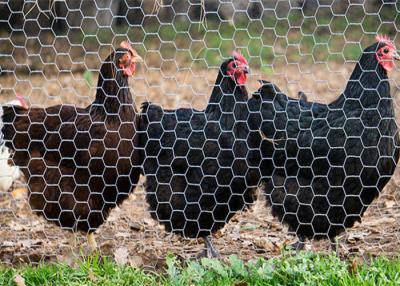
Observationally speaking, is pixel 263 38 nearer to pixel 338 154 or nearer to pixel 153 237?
pixel 153 237

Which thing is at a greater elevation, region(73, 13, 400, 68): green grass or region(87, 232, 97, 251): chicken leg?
region(73, 13, 400, 68): green grass

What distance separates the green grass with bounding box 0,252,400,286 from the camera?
311cm

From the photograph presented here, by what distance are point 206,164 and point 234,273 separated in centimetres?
70

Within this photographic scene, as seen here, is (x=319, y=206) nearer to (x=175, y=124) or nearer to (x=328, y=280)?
(x=328, y=280)

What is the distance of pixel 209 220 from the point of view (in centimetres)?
385

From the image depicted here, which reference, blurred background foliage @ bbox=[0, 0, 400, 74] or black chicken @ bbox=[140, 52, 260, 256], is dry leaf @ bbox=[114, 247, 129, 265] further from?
blurred background foliage @ bbox=[0, 0, 400, 74]

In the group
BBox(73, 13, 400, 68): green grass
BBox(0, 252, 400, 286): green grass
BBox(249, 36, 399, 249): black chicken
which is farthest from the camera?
BBox(73, 13, 400, 68): green grass

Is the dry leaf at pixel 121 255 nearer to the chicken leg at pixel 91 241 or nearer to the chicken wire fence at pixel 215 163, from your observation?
the chicken wire fence at pixel 215 163

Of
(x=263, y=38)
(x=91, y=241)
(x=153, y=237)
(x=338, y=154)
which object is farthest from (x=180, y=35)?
(x=338, y=154)

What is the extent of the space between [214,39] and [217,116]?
5.18 metres

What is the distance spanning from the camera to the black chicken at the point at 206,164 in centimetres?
374

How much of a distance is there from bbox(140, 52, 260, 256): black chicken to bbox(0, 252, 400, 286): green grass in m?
0.43

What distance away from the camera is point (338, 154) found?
355 cm

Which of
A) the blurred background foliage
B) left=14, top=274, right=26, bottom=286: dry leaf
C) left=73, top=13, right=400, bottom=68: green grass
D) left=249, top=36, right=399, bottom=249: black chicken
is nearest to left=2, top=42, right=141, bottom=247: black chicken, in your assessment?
left=14, top=274, right=26, bottom=286: dry leaf
